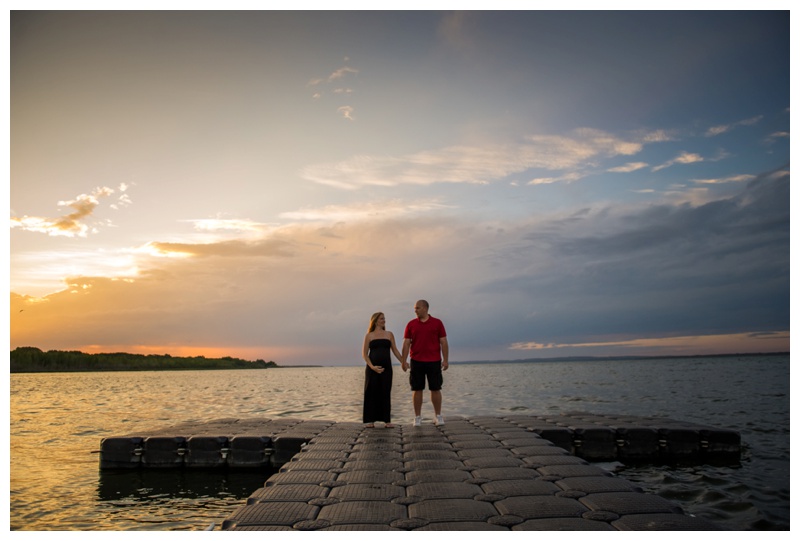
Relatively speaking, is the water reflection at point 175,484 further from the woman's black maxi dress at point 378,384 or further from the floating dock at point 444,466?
the woman's black maxi dress at point 378,384

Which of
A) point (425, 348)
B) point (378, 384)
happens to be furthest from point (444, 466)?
point (378, 384)

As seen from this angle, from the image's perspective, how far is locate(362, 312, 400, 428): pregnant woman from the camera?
46.3 ft

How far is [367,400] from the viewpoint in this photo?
14445 millimetres

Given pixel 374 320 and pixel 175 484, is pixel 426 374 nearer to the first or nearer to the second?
pixel 374 320

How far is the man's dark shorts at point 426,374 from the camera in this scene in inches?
552

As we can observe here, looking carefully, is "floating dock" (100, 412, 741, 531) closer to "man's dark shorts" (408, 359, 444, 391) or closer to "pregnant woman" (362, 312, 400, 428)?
"pregnant woman" (362, 312, 400, 428)

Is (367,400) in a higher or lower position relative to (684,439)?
higher

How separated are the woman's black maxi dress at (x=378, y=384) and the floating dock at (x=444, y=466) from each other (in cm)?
45

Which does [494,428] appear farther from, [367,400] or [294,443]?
[294,443]

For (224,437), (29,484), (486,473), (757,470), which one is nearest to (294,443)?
(224,437)

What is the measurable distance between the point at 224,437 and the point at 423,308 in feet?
18.0

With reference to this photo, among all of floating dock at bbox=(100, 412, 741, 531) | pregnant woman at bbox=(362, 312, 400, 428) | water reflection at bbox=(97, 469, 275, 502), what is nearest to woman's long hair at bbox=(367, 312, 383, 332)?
pregnant woman at bbox=(362, 312, 400, 428)

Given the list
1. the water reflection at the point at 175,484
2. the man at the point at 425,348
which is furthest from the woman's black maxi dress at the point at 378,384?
Answer: the water reflection at the point at 175,484

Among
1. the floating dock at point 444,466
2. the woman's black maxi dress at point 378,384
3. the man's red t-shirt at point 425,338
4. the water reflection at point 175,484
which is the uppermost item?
the man's red t-shirt at point 425,338
